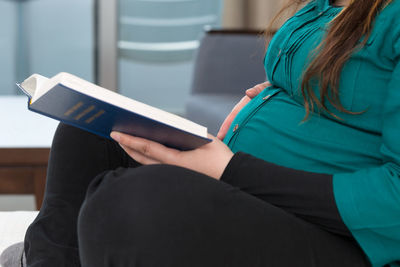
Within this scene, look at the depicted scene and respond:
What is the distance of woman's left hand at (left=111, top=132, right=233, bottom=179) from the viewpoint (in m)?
0.70

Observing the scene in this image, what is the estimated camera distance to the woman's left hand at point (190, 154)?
701 mm

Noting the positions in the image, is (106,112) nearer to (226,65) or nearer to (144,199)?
(144,199)

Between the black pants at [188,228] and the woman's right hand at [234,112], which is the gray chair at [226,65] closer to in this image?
the woman's right hand at [234,112]

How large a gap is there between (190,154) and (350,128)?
232 millimetres

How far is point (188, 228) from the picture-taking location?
603mm

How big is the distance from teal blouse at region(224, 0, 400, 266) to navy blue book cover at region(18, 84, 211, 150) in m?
0.18

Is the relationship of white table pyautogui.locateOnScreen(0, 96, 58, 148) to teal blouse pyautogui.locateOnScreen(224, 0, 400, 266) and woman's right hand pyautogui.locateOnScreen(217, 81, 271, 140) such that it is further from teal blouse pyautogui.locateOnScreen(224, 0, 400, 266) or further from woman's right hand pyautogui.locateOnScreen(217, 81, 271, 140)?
teal blouse pyautogui.locateOnScreen(224, 0, 400, 266)

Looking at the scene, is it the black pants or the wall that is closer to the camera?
the black pants

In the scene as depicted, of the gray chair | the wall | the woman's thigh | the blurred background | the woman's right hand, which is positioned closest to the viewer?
the woman's thigh

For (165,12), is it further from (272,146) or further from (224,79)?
(272,146)

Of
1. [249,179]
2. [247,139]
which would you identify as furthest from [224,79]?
[249,179]

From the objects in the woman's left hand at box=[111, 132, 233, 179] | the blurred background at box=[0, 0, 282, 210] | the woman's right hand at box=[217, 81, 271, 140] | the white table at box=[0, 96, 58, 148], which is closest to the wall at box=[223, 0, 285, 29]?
the blurred background at box=[0, 0, 282, 210]

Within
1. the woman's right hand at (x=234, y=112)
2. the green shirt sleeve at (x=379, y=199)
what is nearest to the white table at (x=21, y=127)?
the woman's right hand at (x=234, y=112)

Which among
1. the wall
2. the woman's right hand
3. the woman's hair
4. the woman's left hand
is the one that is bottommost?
the wall
